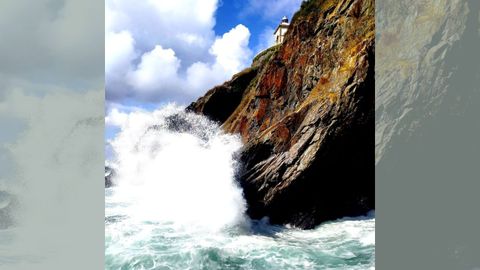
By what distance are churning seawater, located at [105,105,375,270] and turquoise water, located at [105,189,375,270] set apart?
25 millimetres

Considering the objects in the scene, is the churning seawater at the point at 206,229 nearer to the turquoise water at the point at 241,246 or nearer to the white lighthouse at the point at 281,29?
the turquoise water at the point at 241,246

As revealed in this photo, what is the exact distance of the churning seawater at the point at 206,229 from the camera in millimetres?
11203

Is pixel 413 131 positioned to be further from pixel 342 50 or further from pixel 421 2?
pixel 342 50

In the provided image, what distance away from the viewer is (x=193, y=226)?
47.8 ft

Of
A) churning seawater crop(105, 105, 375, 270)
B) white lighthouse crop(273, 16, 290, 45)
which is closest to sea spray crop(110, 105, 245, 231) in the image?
churning seawater crop(105, 105, 375, 270)

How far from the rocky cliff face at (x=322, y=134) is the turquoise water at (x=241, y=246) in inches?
38.8

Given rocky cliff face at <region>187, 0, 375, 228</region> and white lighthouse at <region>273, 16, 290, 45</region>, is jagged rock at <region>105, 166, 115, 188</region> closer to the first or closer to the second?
rocky cliff face at <region>187, 0, 375, 228</region>

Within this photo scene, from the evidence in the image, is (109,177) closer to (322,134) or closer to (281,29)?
(322,134)

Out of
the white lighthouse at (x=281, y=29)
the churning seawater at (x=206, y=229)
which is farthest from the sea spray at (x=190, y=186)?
the white lighthouse at (x=281, y=29)

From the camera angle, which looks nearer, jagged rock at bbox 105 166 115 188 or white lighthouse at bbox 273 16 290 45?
jagged rock at bbox 105 166 115 188

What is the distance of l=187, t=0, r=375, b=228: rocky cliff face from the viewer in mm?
14992

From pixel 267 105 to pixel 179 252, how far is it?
9.33m

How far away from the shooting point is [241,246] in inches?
484

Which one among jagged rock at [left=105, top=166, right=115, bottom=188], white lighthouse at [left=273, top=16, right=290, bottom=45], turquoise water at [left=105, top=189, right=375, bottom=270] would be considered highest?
white lighthouse at [left=273, top=16, right=290, bottom=45]
